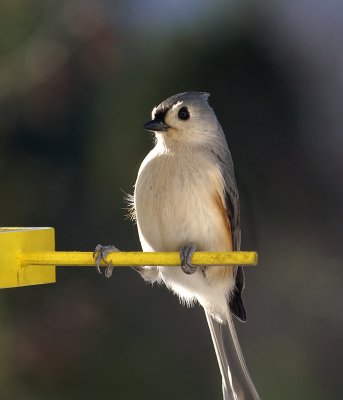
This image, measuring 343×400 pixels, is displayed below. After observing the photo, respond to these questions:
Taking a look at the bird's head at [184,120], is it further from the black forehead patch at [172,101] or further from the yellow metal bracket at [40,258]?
the yellow metal bracket at [40,258]

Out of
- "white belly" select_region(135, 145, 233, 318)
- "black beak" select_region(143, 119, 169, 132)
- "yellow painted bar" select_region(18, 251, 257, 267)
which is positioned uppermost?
"black beak" select_region(143, 119, 169, 132)

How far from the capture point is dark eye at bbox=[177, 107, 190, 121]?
7.75ft

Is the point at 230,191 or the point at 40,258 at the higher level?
the point at 230,191

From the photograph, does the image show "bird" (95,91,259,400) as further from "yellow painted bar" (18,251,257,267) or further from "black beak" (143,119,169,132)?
"yellow painted bar" (18,251,257,267)

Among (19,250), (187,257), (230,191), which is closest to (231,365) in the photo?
(230,191)

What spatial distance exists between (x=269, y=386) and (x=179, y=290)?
1.27 metres

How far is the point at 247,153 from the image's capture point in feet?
13.9

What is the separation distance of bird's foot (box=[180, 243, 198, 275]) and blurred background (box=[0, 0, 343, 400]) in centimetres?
161

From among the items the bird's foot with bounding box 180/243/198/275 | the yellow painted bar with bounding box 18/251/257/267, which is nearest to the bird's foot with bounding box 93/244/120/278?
the yellow painted bar with bounding box 18/251/257/267

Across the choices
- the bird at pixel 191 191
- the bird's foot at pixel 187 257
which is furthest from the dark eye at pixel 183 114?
the bird's foot at pixel 187 257

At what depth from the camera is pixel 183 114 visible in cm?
237

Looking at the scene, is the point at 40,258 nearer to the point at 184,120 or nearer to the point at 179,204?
the point at 179,204

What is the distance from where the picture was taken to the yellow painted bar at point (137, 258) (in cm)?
171

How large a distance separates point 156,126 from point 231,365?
0.59 metres
